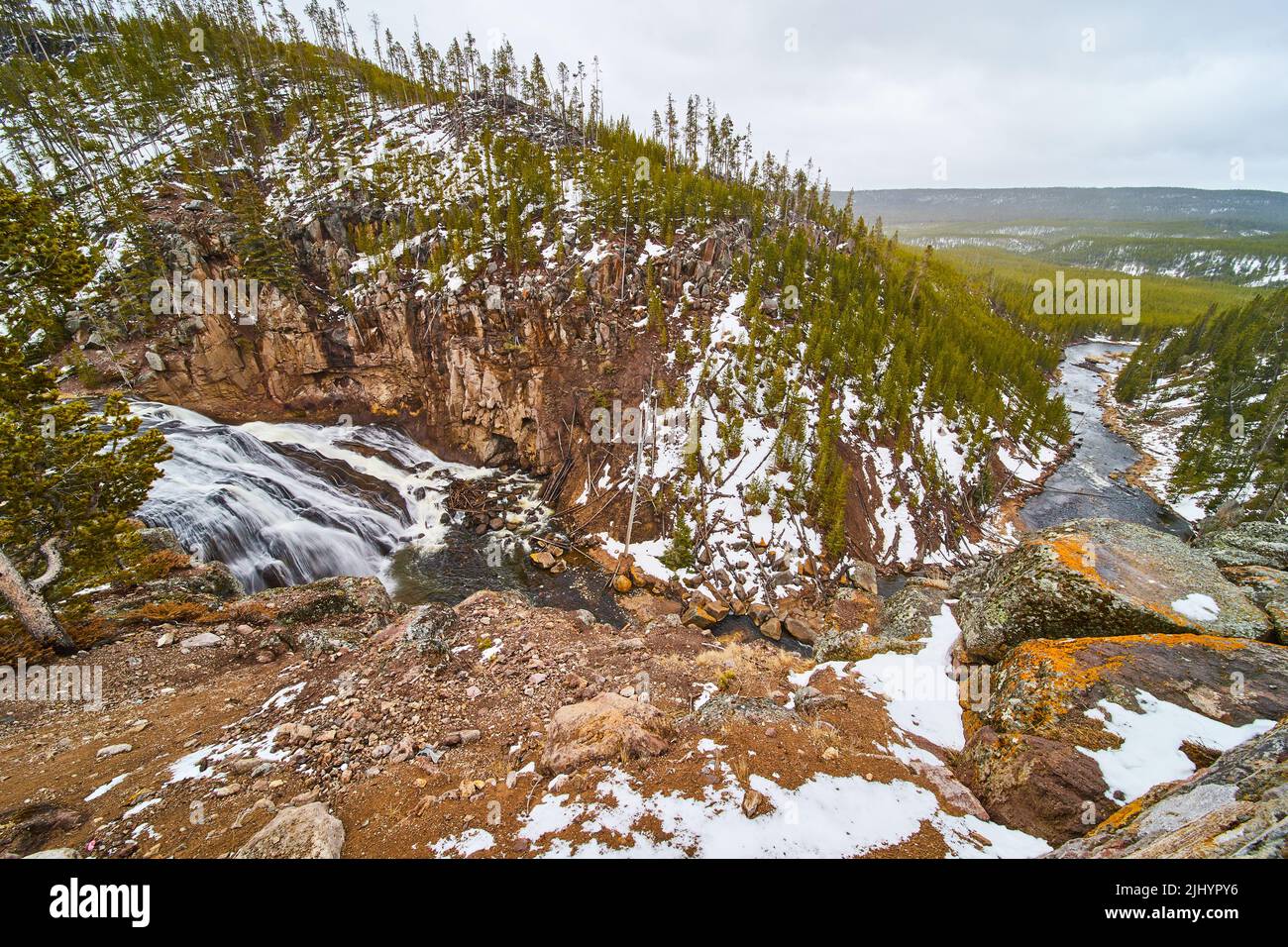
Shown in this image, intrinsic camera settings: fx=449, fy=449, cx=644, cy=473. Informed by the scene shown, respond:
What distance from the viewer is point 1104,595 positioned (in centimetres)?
958

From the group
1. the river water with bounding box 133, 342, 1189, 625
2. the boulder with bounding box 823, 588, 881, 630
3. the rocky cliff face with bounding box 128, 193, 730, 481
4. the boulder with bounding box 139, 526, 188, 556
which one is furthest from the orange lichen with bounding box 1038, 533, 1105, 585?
the boulder with bounding box 139, 526, 188, 556

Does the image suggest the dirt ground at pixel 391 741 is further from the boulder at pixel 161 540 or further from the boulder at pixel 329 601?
the boulder at pixel 161 540

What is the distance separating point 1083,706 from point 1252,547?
12.8 metres

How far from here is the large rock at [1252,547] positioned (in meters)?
12.5

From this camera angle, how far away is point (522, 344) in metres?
36.1

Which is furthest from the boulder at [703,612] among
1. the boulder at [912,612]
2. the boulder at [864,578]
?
the boulder at [912,612]

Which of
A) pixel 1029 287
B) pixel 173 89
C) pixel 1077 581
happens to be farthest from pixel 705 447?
pixel 1029 287

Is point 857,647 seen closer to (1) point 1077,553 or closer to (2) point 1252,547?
(1) point 1077,553

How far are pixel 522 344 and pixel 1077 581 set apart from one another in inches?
1375

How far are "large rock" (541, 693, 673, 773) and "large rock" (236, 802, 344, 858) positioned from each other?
9.82 ft

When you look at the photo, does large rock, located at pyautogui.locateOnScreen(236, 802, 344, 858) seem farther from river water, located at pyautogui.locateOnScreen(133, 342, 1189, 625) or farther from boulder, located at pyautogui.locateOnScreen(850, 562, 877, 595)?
boulder, located at pyautogui.locateOnScreen(850, 562, 877, 595)

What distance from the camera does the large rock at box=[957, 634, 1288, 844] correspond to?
21.6 feet

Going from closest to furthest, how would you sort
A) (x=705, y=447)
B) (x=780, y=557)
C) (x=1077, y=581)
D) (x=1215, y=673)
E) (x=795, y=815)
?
1. (x=795, y=815)
2. (x=1215, y=673)
3. (x=1077, y=581)
4. (x=780, y=557)
5. (x=705, y=447)
